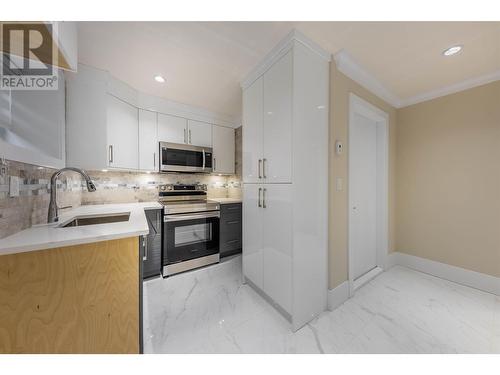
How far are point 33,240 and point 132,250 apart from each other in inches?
14.9

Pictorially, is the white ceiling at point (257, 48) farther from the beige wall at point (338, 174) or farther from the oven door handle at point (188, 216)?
the oven door handle at point (188, 216)

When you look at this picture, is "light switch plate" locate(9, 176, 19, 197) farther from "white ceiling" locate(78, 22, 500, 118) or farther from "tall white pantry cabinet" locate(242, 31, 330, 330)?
"tall white pantry cabinet" locate(242, 31, 330, 330)

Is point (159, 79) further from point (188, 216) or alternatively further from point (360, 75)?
point (360, 75)

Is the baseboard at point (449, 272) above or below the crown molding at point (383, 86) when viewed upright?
below

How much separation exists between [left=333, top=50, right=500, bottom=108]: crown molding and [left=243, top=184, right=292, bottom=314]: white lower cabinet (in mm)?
1294

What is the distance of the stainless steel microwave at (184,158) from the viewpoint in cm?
237

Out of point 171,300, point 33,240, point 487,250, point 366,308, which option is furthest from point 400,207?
point 33,240

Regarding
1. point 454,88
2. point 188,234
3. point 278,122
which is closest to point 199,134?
point 188,234

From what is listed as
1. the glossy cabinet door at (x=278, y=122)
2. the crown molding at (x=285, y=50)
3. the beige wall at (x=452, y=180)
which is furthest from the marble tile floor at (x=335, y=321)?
the crown molding at (x=285, y=50)

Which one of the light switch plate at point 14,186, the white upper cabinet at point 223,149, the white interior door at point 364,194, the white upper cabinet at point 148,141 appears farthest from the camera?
the white upper cabinet at point 223,149

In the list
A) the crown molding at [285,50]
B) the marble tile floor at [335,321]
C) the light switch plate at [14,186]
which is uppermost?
the crown molding at [285,50]

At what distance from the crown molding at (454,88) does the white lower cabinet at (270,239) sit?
93.7 inches

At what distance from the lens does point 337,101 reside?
5.24 ft
